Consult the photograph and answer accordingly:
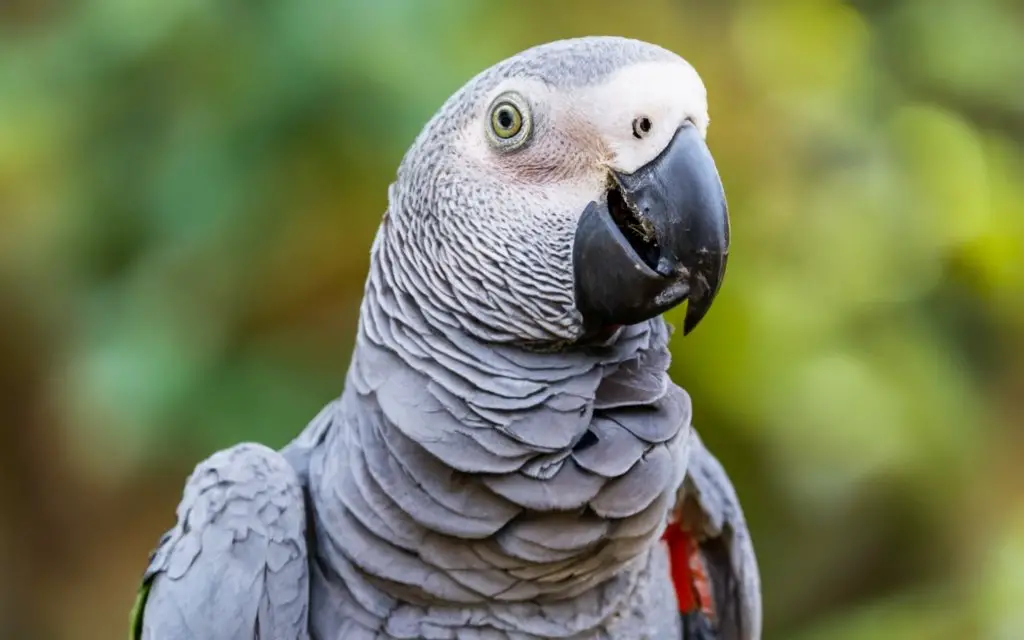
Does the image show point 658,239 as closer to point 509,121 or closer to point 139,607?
point 509,121

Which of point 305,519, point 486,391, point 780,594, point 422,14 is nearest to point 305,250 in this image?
point 422,14

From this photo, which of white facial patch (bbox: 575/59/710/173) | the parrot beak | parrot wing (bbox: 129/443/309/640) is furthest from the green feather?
white facial patch (bbox: 575/59/710/173)

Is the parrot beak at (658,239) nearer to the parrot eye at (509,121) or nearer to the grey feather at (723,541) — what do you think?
the parrot eye at (509,121)

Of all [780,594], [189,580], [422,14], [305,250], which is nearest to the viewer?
[189,580]

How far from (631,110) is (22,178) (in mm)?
1613

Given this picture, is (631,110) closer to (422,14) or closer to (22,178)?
(422,14)

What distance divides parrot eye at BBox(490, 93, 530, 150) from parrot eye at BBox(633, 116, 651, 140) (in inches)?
4.5

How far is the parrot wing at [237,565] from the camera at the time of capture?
41.0 inches

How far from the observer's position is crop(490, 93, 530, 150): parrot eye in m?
0.99

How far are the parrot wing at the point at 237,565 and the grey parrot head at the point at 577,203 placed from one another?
0.31 m

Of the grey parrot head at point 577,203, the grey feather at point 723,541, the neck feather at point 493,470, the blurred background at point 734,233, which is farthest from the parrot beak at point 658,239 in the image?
the blurred background at point 734,233

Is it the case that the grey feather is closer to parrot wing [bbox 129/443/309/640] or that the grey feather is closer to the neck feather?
the neck feather

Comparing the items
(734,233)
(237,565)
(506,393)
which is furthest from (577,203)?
(734,233)

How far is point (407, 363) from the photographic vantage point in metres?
1.02
